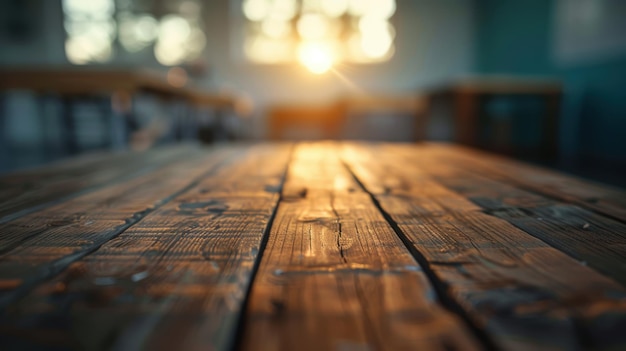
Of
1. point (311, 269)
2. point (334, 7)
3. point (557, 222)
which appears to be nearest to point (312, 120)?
point (334, 7)

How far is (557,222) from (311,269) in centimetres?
43

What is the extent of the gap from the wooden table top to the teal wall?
12.0ft

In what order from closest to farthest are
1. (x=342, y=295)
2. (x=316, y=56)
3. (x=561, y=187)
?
(x=342, y=295), (x=561, y=187), (x=316, y=56)

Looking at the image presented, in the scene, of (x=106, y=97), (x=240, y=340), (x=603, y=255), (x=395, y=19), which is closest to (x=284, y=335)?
(x=240, y=340)

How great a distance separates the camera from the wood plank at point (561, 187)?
0.83 m

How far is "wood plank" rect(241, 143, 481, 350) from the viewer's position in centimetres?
33

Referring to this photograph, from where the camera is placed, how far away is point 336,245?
56 cm

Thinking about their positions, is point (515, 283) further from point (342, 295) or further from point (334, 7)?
point (334, 7)

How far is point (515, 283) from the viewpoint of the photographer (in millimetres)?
432

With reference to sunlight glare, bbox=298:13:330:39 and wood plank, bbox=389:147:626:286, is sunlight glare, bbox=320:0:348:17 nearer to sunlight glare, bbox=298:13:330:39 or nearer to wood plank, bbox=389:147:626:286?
sunlight glare, bbox=298:13:330:39

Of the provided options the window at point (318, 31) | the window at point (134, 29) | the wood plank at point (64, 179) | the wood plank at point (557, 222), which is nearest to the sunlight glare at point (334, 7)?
the window at point (318, 31)

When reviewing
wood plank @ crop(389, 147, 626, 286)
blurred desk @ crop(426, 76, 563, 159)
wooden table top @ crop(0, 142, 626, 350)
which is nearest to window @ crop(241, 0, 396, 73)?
blurred desk @ crop(426, 76, 563, 159)

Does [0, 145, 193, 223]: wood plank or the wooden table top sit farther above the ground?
the wooden table top

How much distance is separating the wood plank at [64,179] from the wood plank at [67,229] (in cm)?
Result: 5
